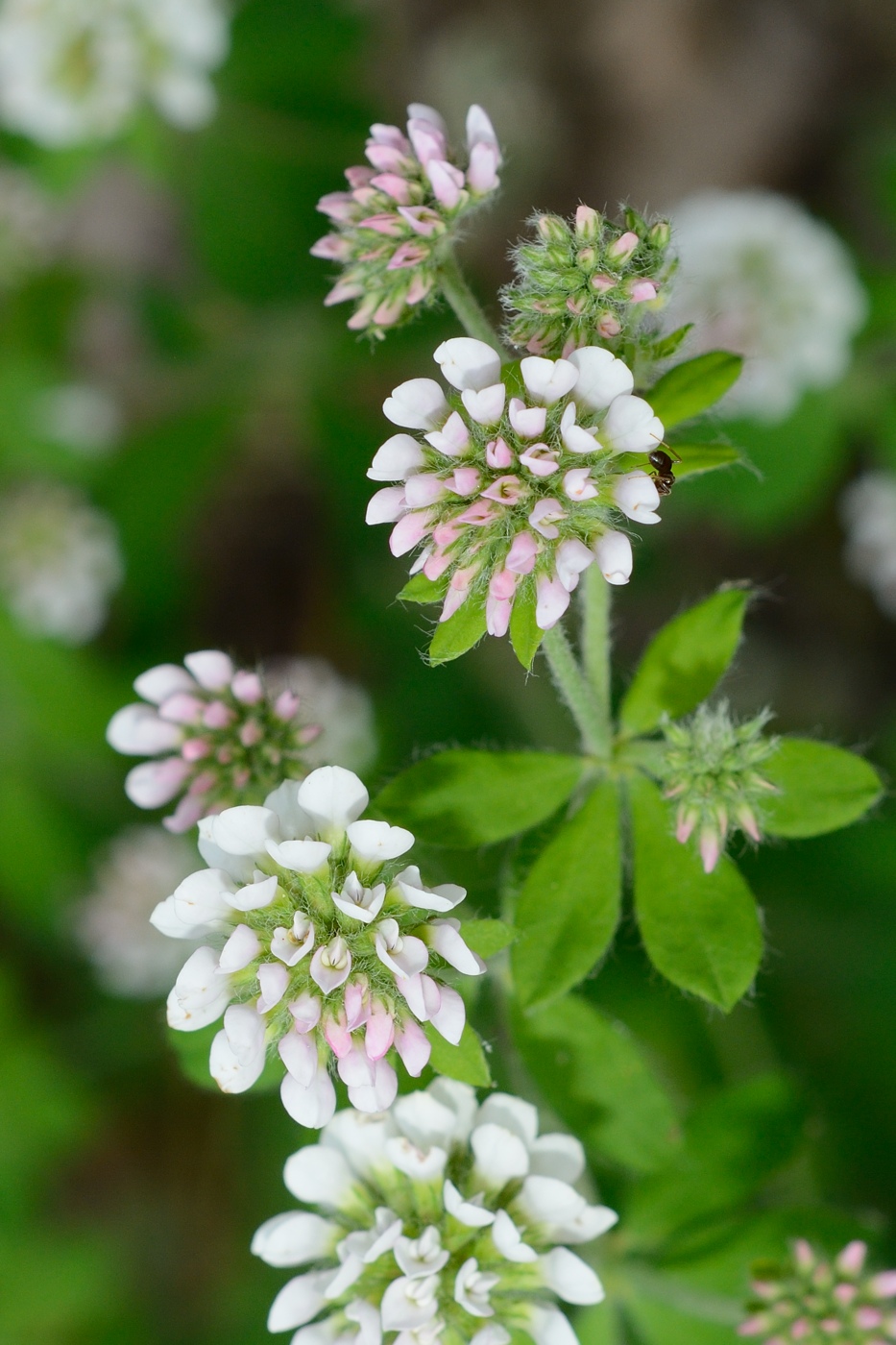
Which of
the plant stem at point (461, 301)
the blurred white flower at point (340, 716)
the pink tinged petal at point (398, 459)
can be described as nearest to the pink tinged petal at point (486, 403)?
the pink tinged petal at point (398, 459)

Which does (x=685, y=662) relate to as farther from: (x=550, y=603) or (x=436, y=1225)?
(x=436, y=1225)

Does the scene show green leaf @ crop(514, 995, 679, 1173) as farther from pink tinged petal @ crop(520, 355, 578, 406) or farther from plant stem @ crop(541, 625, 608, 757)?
pink tinged petal @ crop(520, 355, 578, 406)

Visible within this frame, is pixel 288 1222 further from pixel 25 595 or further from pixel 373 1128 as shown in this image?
pixel 25 595

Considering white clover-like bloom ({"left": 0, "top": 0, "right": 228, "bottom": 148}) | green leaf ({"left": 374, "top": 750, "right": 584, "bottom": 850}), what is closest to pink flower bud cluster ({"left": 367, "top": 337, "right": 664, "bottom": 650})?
green leaf ({"left": 374, "top": 750, "right": 584, "bottom": 850})

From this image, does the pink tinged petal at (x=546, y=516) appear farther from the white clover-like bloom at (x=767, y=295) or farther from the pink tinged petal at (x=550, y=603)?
the white clover-like bloom at (x=767, y=295)

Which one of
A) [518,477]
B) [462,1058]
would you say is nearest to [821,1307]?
[462,1058]

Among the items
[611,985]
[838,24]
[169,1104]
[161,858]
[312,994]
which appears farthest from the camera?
[838,24]

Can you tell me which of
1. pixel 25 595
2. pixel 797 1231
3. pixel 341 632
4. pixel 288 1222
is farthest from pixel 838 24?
pixel 288 1222
